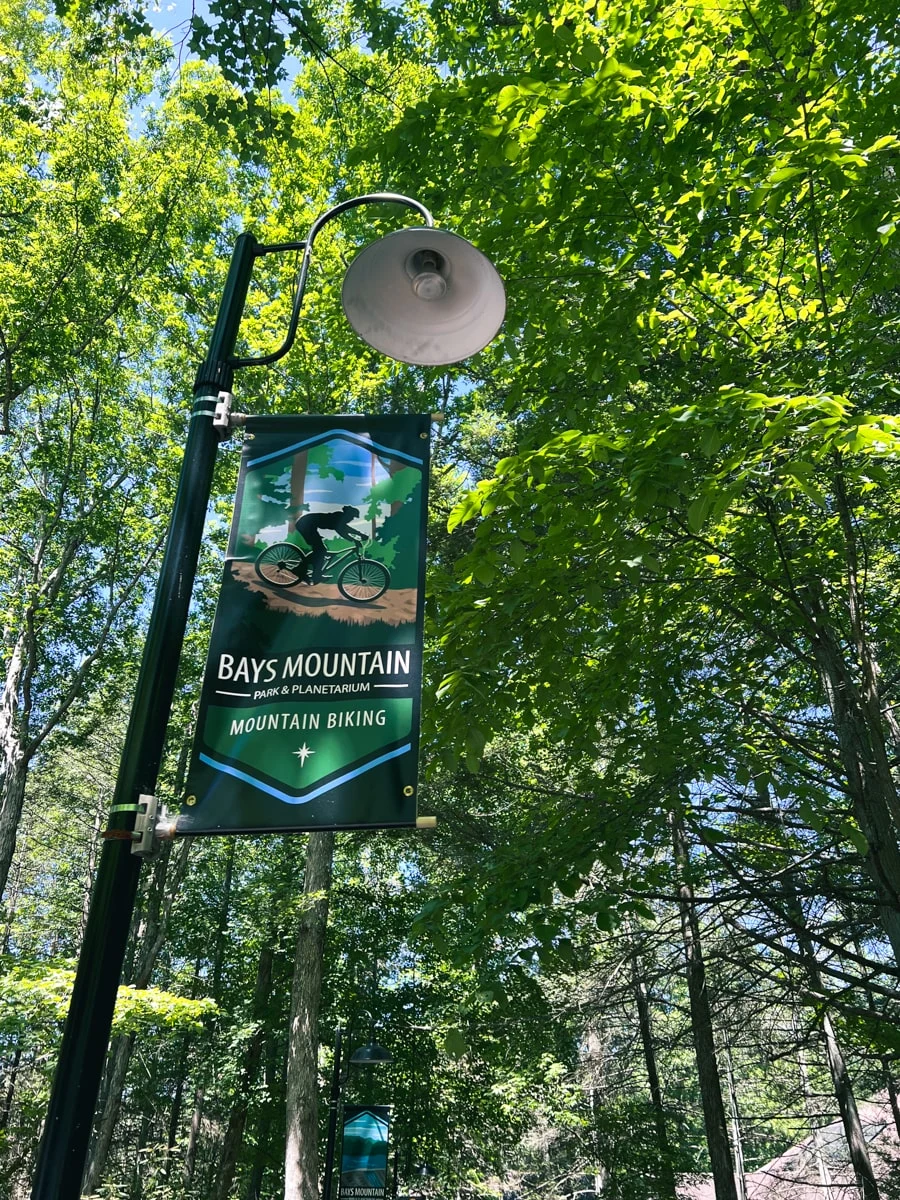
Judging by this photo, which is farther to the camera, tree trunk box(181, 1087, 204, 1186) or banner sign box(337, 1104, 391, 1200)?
tree trunk box(181, 1087, 204, 1186)

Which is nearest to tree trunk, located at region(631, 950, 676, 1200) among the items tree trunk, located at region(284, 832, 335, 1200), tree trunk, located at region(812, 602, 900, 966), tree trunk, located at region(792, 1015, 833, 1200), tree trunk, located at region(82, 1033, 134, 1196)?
tree trunk, located at region(792, 1015, 833, 1200)

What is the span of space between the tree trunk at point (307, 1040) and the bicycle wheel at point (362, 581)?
10.5 meters

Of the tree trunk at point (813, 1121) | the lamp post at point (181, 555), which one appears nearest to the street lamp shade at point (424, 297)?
the lamp post at point (181, 555)

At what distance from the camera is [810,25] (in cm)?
450

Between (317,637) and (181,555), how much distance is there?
516 millimetres

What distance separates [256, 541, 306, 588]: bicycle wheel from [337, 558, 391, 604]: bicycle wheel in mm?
149

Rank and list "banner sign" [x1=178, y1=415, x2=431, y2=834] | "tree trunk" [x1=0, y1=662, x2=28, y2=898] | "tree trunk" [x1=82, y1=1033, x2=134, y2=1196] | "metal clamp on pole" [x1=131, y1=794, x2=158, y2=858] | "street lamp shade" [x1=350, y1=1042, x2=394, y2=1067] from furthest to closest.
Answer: "tree trunk" [x1=82, y1=1033, x2=134, y2=1196] < "tree trunk" [x1=0, y1=662, x2=28, y2=898] < "street lamp shade" [x1=350, y1=1042, x2=394, y2=1067] < "banner sign" [x1=178, y1=415, x2=431, y2=834] < "metal clamp on pole" [x1=131, y1=794, x2=158, y2=858]

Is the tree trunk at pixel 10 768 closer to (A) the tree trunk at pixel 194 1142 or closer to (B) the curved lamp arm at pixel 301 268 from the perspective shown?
(A) the tree trunk at pixel 194 1142

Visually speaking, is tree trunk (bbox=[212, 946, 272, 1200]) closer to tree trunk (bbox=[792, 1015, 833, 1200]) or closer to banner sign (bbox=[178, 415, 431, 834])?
tree trunk (bbox=[792, 1015, 833, 1200])

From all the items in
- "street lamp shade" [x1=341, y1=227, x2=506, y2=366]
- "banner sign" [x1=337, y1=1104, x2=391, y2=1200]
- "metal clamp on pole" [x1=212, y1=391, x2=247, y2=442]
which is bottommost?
"banner sign" [x1=337, y1=1104, x2=391, y2=1200]

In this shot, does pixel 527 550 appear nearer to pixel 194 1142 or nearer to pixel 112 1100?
pixel 112 1100

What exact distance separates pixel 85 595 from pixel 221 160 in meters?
8.94

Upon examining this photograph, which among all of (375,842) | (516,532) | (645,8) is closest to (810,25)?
(645,8)

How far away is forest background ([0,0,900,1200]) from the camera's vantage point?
4.56m
